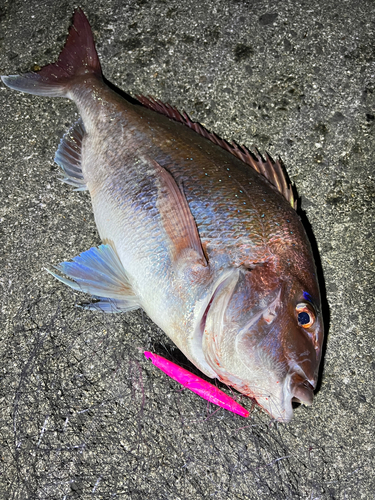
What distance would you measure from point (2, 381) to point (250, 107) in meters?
2.16

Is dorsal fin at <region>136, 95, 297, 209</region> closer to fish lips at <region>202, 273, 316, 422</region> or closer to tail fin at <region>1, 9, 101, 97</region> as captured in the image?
tail fin at <region>1, 9, 101, 97</region>

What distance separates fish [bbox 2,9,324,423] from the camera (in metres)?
1.60

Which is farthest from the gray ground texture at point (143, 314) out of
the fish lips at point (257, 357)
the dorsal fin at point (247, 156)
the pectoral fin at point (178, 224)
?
the pectoral fin at point (178, 224)

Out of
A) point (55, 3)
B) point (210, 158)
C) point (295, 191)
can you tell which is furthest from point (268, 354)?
point (55, 3)

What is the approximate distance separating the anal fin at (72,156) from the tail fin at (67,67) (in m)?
0.31

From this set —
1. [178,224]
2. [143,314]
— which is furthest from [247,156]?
[143,314]

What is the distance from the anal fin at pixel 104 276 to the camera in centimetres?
198

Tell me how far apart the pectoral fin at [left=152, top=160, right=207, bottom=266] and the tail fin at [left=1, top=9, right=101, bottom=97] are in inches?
41.7

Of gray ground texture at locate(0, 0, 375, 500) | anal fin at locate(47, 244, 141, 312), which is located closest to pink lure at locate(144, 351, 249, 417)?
gray ground texture at locate(0, 0, 375, 500)

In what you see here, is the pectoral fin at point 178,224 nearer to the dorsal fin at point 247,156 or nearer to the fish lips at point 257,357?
the fish lips at point 257,357

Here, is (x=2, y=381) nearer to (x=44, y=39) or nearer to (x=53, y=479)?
(x=53, y=479)

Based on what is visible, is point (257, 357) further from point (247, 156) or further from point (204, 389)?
point (247, 156)

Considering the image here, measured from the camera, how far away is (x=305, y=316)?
163 cm

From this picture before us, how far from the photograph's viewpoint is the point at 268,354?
1.56m
